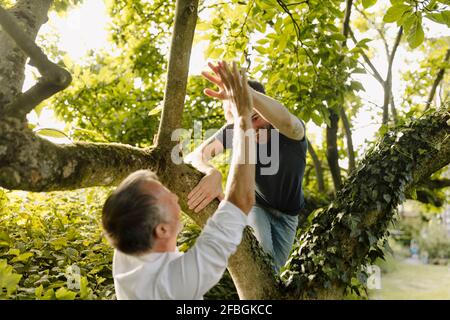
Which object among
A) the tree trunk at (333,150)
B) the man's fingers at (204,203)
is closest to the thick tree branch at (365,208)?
the man's fingers at (204,203)

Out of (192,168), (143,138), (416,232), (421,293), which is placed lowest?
(421,293)

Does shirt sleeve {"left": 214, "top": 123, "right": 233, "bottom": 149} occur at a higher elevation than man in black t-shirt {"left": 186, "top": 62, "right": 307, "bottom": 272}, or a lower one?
higher

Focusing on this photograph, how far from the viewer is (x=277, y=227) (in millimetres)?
3369

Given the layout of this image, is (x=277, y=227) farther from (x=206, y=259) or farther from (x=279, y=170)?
(x=206, y=259)

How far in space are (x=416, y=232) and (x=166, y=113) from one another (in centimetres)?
2889

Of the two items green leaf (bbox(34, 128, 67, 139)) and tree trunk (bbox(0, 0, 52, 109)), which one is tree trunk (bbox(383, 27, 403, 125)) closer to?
tree trunk (bbox(0, 0, 52, 109))

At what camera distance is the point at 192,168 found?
2.56 m

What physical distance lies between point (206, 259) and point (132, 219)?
0.32 metres

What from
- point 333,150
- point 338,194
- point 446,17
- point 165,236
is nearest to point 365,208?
point 338,194

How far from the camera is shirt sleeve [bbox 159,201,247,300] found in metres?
1.51

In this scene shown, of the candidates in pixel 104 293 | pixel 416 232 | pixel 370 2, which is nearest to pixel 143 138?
pixel 104 293

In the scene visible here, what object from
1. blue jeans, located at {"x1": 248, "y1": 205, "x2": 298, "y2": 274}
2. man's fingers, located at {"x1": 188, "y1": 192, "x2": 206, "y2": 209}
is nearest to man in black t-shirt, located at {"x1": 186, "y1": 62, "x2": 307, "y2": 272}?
blue jeans, located at {"x1": 248, "y1": 205, "x2": 298, "y2": 274}

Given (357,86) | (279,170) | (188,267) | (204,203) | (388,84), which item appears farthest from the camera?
(388,84)
